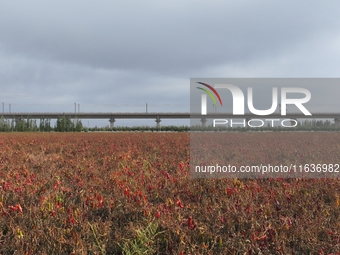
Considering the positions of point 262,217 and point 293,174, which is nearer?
point 262,217

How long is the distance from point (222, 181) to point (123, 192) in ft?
6.47

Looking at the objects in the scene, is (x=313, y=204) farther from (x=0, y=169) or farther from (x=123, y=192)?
(x=0, y=169)

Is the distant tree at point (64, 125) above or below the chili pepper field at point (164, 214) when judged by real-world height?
above

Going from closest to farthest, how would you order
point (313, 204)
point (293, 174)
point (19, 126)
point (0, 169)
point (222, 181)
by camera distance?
point (313, 204) → point (222, 181) → point (293, 174) → point (0, 169) → point (19, 126)

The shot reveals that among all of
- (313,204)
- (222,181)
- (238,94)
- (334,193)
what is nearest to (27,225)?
(222,181)

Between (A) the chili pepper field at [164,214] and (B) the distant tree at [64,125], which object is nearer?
(A) the chili pepper field at [164,214]

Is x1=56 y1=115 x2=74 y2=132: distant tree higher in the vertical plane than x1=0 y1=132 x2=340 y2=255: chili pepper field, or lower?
higher

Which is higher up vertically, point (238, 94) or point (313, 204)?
point (238, 94)

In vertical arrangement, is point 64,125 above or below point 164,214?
above

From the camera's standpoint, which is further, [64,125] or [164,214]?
[64,125]

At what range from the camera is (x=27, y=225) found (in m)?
3.39

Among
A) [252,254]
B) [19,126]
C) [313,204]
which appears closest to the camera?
[252,254]

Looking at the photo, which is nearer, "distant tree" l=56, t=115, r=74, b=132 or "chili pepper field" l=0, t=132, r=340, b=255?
"chili pepper field" l=0, t=132, r=340, b=255

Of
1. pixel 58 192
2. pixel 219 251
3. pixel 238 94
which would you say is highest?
pixel 238 94
